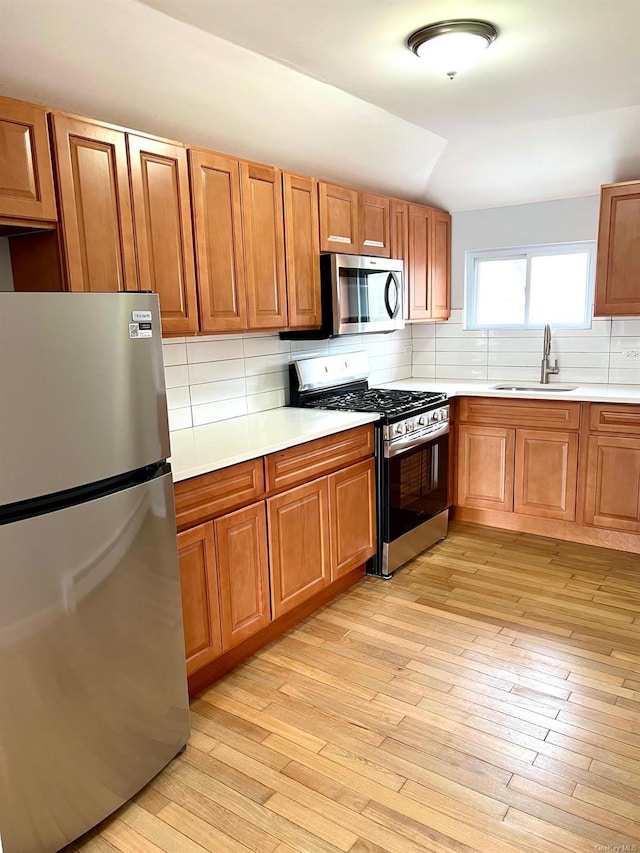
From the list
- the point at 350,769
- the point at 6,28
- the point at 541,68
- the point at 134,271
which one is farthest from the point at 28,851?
the point at 541,68

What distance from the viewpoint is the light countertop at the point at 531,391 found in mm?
3639

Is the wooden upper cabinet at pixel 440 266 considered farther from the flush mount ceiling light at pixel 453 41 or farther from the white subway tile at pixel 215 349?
the flush mount ceiling light at pixel 453 41

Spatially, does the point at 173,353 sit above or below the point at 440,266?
below

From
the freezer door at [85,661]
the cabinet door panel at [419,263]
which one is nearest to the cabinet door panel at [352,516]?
the freezer door at [85,661]

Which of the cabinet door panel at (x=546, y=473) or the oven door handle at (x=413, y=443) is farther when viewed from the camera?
the cabinet door panel at (x=546, y=473)

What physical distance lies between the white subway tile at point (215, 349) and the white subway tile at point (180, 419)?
251 mm

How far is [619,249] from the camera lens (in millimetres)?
3682

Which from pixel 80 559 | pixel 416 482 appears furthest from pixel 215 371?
pixel 80 559

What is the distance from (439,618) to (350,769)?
109 centimetres

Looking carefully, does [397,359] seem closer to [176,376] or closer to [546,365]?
[546,365]

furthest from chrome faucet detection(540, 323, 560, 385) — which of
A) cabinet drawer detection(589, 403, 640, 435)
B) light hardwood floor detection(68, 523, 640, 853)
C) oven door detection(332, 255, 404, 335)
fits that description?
light hardwood floor detection(68, 523, 640, 853)

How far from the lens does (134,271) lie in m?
2.29

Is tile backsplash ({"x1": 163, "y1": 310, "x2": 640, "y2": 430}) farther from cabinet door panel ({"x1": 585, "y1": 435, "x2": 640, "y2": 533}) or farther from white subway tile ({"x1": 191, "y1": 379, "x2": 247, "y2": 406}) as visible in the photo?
cabinet door panel ({"x1": 585, "y1": 435, "x2": 640, "y2": 533})

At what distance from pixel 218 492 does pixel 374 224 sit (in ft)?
7.02
